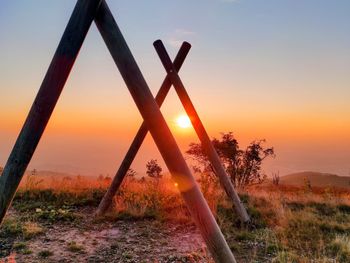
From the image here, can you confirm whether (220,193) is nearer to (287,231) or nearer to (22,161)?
(287,231)

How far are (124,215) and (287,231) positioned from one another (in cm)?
301

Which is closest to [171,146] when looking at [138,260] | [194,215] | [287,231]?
[194,215]

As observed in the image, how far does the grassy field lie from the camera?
525 cm

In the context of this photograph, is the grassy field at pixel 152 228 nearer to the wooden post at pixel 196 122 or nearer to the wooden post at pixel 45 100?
the wooden post at pixel 196 122

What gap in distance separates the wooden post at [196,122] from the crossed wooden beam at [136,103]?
3.25m

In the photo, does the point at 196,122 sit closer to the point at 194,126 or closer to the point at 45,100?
the point at 194,126

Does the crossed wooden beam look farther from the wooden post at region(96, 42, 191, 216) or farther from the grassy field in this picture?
the wooden post at region(96, 42, 191, 216)

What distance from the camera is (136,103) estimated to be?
3355mm

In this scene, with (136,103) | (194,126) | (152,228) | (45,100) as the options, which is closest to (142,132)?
(194,126)

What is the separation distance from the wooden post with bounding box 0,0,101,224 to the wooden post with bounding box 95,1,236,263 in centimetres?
21

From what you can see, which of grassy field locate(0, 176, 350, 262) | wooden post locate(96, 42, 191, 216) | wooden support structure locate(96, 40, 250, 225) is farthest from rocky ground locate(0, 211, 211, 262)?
wooden post locate(96, 42, 191, 216)

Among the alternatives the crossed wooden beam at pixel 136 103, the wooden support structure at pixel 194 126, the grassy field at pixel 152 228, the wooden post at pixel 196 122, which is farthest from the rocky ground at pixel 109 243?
the crossed wooden beam at pixel 136 103

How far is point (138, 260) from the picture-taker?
199 inches

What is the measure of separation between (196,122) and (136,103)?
3595 mm
